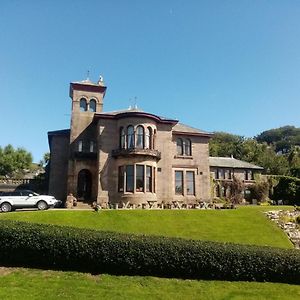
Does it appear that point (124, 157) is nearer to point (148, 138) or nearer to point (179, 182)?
point (148, 138)

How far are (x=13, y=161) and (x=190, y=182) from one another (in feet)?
175

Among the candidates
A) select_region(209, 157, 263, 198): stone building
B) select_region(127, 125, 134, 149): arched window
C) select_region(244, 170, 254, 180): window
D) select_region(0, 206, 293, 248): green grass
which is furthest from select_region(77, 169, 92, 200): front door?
select_region(244, 170, 254, 180): window

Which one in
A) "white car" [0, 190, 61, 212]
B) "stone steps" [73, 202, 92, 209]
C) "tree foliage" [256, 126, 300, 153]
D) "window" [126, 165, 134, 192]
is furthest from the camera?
"tree foliage" [256, 126, 300, 153]

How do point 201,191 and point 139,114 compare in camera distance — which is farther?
point 201,191

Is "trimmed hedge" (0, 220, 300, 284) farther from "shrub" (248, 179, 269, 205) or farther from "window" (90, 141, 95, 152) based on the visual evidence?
"shrub" (248, 179, 269, 205)

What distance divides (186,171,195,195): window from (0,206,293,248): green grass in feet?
29.8

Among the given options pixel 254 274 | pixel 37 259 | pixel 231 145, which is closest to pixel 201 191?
pixel 254 274

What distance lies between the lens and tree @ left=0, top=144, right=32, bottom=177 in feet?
259

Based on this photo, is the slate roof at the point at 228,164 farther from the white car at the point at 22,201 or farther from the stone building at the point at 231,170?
the white car at the point at 22,201

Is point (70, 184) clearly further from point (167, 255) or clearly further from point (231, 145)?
point (231, 145)

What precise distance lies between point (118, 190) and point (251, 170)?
3267 cm

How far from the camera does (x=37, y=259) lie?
17.2 meters

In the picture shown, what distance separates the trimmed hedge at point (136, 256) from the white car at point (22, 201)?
1189cm

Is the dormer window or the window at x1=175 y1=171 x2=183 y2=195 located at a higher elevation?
the dormer window
